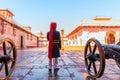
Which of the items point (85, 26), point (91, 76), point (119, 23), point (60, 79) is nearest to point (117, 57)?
point (91, 76)

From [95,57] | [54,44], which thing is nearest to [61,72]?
[54,44]

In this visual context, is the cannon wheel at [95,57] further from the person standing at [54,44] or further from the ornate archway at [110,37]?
the ornate archway at [110,37]

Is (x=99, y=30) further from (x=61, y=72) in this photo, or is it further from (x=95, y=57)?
(x=95, y=57)

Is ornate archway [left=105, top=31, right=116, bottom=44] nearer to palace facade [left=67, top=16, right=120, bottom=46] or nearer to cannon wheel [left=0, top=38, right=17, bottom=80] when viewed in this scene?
palace facade [left=67, top=16, right=120, bottom=46]

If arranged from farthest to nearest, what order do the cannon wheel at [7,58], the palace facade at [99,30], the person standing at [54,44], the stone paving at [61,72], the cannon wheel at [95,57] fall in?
the palace facade at [99,30], the person standing at [54,44], the stone paving at [61,72], the cannon wheel at [7,58], the cannon wheel at [95,57]

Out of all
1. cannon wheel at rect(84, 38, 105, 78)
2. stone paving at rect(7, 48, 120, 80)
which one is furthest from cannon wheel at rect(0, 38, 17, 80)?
cannon wheel at rect(84, 38, 105, 78)

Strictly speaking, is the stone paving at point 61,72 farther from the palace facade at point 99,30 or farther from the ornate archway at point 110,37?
the ornate archway at point 110,37

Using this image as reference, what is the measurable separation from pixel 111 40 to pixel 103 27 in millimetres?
2277

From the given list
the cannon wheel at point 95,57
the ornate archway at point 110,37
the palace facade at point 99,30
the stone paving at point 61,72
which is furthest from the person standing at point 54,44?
the ornate archway at point 110,37

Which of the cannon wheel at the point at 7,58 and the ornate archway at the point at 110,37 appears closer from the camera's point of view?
the cannon wheel at the point at 7,58

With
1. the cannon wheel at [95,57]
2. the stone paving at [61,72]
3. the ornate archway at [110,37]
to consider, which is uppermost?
the ornate archway at [110,37]

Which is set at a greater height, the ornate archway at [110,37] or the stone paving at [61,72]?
the ornate archway at [110,37]

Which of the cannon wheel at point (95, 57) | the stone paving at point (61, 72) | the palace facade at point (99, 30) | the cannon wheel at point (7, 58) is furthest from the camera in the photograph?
the palace facade at point (99, 30)

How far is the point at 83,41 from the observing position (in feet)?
90.5
